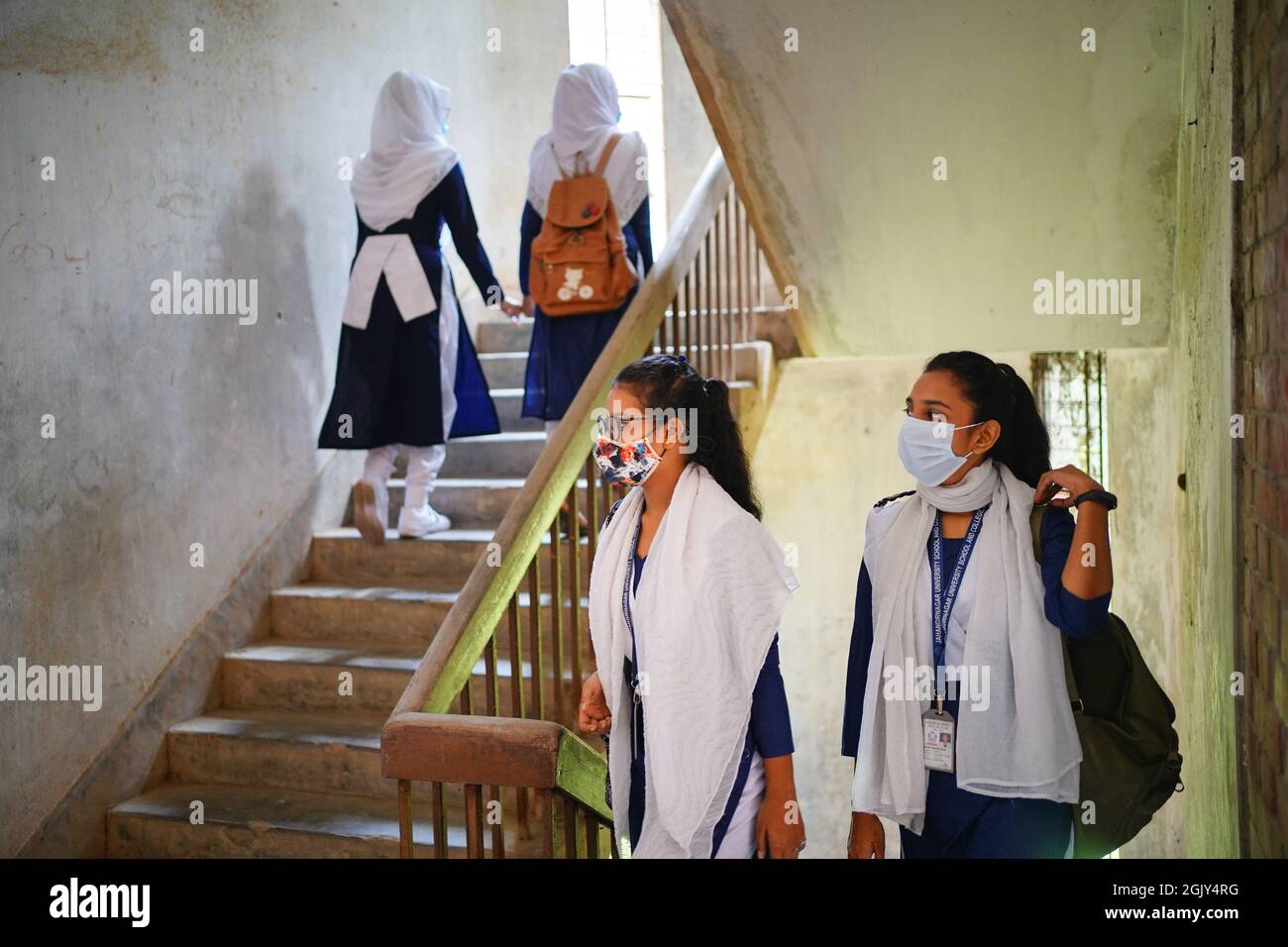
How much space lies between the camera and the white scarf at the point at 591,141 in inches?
171

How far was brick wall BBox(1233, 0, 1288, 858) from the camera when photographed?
69.0 inches

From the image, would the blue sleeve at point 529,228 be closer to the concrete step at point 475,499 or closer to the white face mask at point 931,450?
the concrete step at point 475,499

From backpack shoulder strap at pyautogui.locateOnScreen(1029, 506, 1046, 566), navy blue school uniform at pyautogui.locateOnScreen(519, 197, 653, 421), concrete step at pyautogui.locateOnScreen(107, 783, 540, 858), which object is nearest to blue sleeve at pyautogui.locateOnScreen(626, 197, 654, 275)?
navy blue school uniform at pyautogui.locateOnScreen(519, 197, 653, 421)

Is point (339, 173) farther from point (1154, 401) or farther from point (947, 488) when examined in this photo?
point (947, 488)

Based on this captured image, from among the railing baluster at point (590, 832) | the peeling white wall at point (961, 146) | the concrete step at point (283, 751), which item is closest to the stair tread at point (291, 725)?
the concrete step at point (283, 751)

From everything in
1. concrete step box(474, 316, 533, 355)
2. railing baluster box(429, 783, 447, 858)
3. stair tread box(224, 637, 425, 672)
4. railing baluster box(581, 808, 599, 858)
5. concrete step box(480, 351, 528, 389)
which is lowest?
railing baluster box(581, 808, 599, 858)

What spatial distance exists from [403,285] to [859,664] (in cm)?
290

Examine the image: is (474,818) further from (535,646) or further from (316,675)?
(316,675)

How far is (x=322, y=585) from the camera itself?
496 centimetres

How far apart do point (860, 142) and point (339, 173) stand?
8.64 feet

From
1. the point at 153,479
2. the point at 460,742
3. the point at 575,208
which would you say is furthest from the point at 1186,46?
the point at 153,479

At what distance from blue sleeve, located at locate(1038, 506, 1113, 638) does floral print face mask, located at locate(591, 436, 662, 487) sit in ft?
2.29

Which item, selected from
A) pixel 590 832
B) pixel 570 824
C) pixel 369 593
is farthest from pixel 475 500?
pixel 570 824

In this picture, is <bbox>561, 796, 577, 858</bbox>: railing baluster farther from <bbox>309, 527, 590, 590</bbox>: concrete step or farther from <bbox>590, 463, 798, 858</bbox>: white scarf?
<bbox>309, 527, 590, 590</bbox>: concrete step
